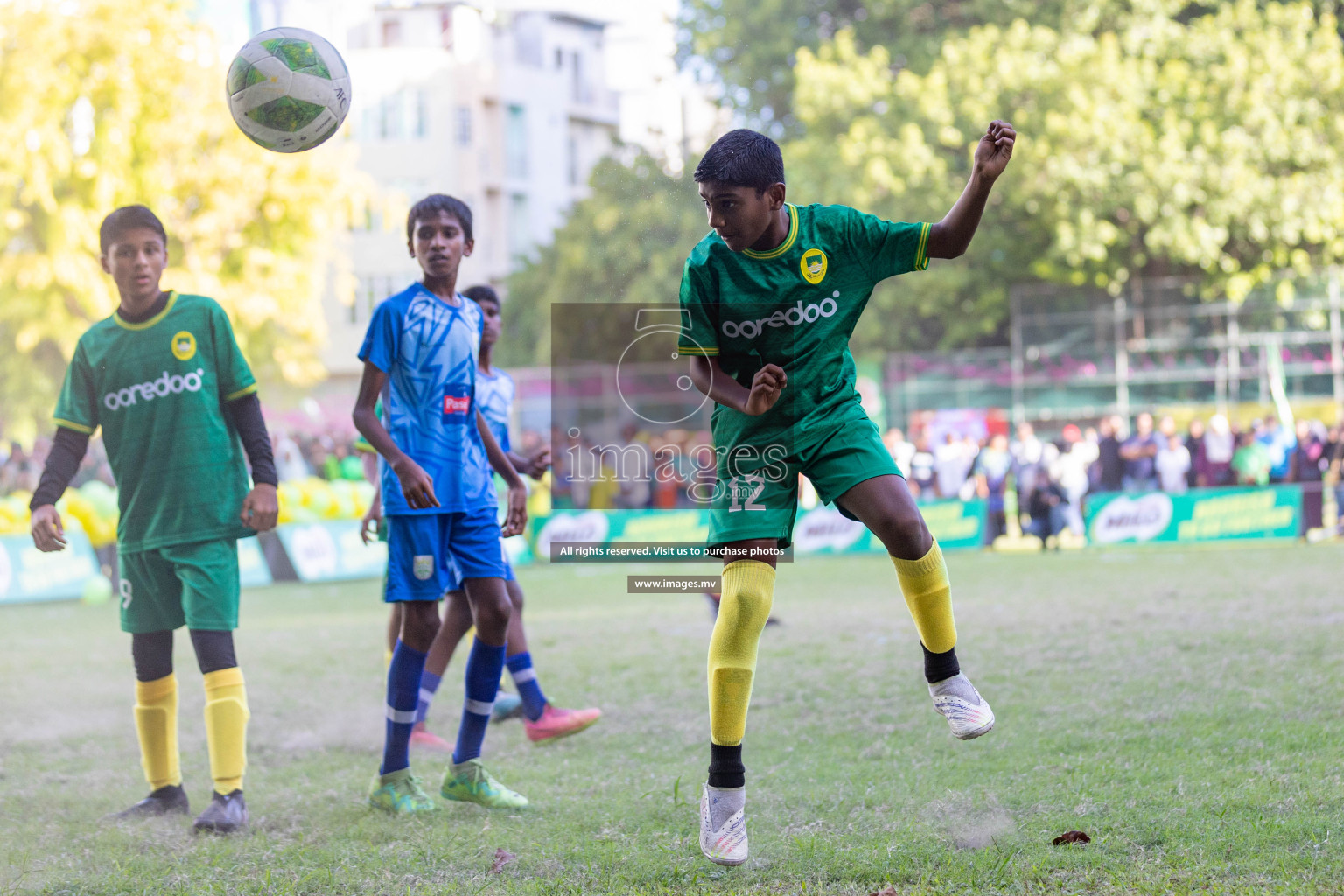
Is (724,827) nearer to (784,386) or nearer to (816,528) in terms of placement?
(784,386)

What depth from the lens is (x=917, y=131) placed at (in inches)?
997

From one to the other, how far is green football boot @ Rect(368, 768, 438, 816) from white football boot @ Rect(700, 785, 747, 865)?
53.0 inches

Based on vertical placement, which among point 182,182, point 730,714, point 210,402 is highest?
point 182,182

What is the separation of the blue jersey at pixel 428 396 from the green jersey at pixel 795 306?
119 centimetres

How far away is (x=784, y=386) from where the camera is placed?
12.4 feet

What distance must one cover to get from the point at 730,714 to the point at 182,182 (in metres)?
22.3

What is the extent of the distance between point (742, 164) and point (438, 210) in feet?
5.11

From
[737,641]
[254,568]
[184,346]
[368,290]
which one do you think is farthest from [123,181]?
[368,290]

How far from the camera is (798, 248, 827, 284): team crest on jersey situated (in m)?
3.95

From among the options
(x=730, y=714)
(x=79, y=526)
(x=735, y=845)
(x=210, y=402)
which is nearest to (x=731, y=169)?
(x=730, y=714)

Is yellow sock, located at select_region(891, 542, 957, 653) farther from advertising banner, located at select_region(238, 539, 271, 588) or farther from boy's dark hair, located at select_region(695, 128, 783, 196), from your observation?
advertising banner, located at select_region(238, 539, 271, 588)

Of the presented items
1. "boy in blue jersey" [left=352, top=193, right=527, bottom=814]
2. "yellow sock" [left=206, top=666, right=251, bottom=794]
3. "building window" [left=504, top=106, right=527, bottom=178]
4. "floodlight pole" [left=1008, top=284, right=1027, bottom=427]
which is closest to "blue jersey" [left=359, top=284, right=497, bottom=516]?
"boy in blue jersey" [left=352, top=193, right=527, bottom=814]

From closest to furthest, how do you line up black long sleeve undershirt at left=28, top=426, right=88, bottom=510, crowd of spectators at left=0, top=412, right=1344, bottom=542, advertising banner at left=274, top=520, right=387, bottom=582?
1. black long sleeve undershirt at left=28, top=426, right=88, bottom=510
2. advertising banner at left=274, top=520, right=387, bottom=582
3. crowd of spectators at left=0, top=412, right=1344, bottom=542

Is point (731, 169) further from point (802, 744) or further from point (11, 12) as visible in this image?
point (11, 12)
